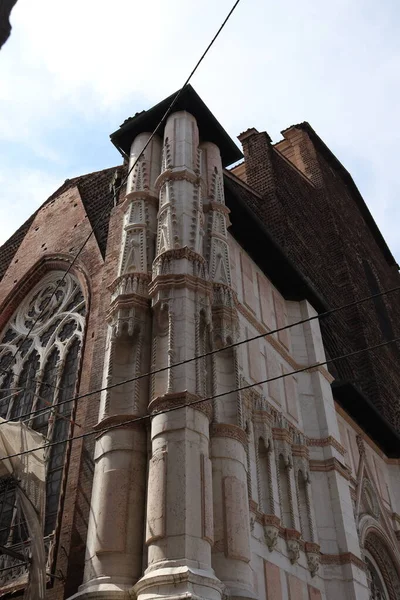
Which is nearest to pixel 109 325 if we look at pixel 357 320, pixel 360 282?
pixel 357 320

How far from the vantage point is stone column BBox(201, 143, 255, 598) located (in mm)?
8195

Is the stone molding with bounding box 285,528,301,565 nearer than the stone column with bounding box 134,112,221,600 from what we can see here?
No

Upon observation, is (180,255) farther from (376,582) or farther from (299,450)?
(376,582)

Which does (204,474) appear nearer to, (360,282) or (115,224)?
(115,224)

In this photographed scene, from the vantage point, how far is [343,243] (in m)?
24.0

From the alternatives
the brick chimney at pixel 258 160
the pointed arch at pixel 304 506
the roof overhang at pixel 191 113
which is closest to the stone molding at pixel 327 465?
the pointed arch at pixel 304 506

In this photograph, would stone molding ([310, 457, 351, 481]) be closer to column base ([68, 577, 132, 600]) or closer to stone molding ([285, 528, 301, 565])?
stone molding ([285, 528, 301, 565])

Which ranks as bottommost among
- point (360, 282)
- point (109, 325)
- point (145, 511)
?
point (145, 511)

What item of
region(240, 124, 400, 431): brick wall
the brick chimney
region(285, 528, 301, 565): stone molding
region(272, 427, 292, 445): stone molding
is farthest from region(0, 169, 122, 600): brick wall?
the brick chimney

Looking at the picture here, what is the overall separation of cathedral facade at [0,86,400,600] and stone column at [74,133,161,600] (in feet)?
0.08

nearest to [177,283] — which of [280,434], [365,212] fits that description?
[280,434]

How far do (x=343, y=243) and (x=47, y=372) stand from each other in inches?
555

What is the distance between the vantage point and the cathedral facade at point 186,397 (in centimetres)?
824

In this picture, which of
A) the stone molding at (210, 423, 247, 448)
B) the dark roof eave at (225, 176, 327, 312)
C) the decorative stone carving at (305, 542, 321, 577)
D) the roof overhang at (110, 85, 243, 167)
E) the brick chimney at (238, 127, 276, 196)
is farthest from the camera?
the brick chimney at (238, 127, 276, 196)
